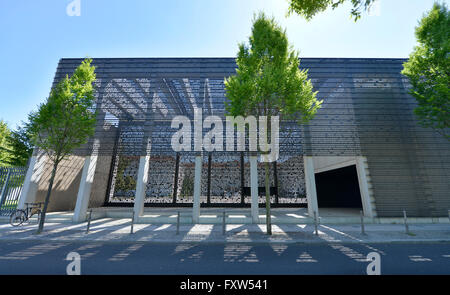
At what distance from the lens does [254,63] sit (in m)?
Result: 8.28

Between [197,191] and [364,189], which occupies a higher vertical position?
[364,189]

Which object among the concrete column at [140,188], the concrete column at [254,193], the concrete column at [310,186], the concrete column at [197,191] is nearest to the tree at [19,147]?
the concrete column at [140,188]

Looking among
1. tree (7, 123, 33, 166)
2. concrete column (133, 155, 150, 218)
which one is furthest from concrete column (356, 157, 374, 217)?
tree (7, 123, 33, 166)

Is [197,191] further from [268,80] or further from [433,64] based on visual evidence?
[433,64]

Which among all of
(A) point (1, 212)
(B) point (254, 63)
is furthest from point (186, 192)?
(B) point (254, 63)

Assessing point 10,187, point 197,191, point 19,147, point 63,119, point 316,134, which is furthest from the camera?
point 19,147

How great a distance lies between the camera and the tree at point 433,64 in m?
8.60

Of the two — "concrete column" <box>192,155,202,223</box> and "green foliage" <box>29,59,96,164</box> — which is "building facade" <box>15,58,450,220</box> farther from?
→ "green foliage" <box>29,59,96,164</box>

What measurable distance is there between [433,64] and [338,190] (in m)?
13.6

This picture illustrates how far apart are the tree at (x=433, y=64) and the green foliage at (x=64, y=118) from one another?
18755mm

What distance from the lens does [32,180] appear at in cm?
1077

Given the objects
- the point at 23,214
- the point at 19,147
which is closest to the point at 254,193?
the point at 23,214

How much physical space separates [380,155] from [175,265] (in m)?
14.1

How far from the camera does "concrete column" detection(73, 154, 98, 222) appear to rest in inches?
406
